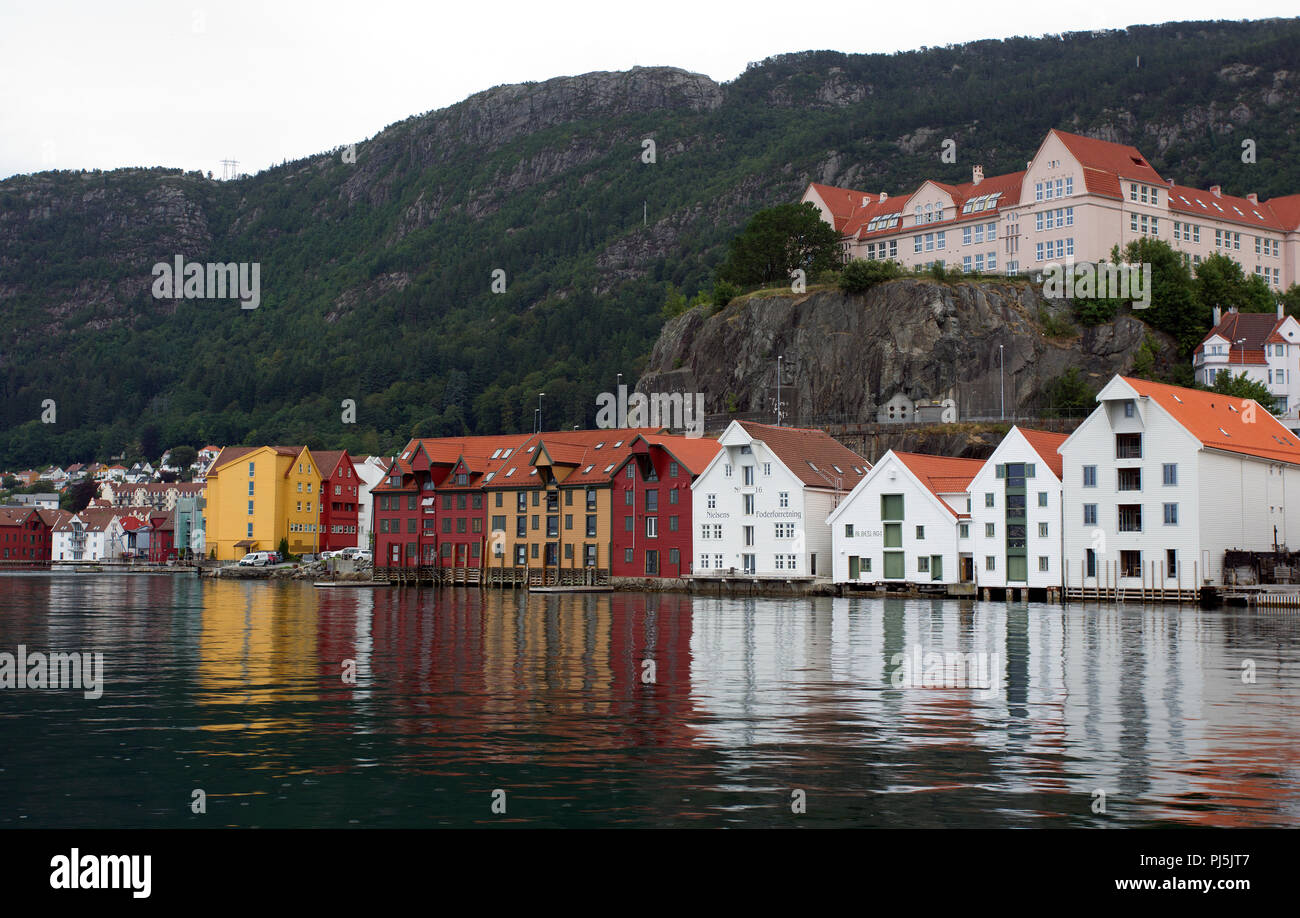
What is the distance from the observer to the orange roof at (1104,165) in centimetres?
12625

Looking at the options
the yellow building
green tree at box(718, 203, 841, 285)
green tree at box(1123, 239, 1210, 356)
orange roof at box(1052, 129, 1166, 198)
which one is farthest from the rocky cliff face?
the yellow building

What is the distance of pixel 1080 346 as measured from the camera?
123m

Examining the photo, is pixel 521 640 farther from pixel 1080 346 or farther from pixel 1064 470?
pixel 1080 346

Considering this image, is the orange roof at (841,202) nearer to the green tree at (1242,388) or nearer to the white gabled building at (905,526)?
the green tree at (1242,388)

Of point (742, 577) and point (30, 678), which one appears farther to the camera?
point (742, 577)

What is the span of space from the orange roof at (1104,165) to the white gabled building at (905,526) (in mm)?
41896

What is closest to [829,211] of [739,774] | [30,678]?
[30,678]

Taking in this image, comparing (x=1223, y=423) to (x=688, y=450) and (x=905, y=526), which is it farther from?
(x=688, y=450)

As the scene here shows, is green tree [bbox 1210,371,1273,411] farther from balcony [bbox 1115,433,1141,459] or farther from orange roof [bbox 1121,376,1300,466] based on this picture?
balcony [bbox 1115,433,1141,459]

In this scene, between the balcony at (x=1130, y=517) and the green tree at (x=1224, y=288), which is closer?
the balcony at (x=1130, y=517)

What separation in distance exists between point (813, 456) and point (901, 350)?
20.8 metres

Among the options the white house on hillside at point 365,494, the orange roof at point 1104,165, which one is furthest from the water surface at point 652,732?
the white house on hillside at point 365,494

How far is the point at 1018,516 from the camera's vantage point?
303 ft
